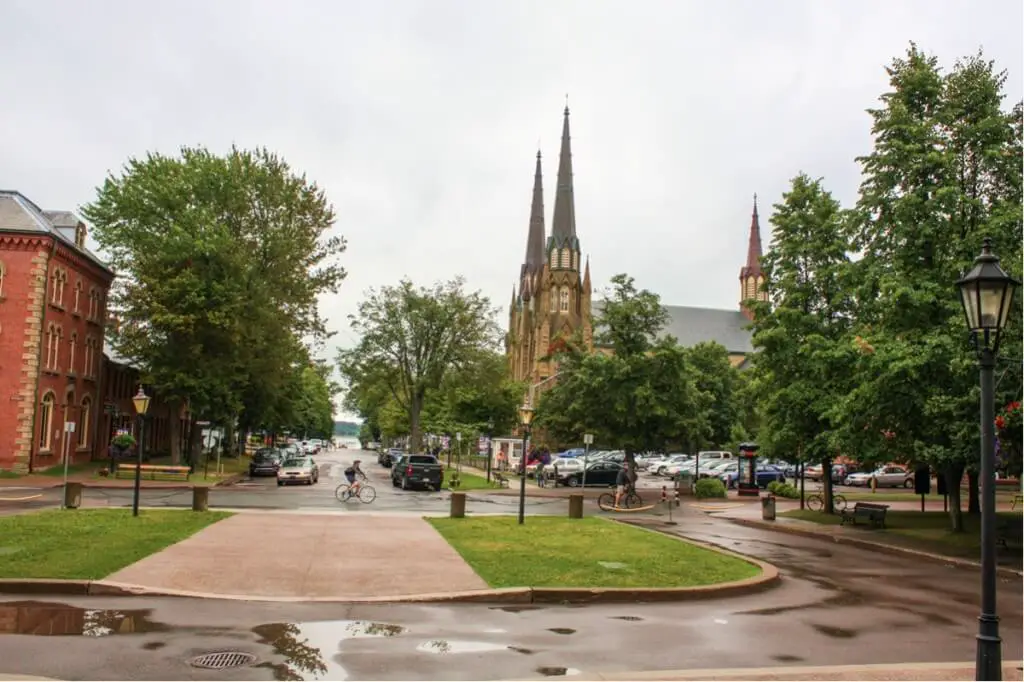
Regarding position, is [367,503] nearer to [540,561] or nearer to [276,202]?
[540,561]

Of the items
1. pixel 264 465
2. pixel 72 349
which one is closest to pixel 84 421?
pixel 72 349

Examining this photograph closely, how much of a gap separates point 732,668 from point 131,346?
1687 inches

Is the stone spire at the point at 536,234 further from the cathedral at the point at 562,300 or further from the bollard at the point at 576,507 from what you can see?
the bollard at the point at 576,507

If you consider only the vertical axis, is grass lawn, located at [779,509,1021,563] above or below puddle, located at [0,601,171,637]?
below

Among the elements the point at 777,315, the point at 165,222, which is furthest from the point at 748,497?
the point at 165,222

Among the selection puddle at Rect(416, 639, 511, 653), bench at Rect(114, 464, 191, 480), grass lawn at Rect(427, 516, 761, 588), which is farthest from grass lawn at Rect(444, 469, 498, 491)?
puddle at Rect(416, 639, 511, 653)

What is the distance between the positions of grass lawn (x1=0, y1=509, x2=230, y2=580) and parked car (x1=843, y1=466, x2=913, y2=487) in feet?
142

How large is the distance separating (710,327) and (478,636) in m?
108

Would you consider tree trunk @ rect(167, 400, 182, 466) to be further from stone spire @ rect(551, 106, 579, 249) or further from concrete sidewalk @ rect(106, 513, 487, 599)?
stone spire @ rect(551, 106, 579, 249)

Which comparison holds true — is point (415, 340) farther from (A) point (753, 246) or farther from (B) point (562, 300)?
(A) point (753, 246)

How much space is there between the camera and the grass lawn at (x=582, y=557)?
43.9 ft

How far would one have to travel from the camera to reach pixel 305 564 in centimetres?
1438

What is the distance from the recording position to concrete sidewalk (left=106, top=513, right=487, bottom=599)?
1220 cm

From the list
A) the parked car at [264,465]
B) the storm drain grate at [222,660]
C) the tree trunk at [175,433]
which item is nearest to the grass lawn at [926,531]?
the storm drain grate at [222,660]
